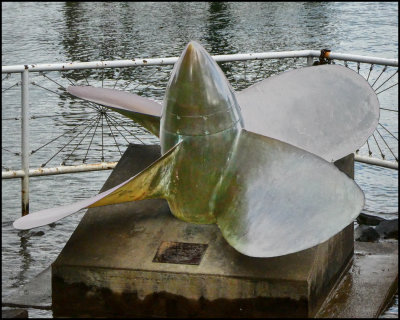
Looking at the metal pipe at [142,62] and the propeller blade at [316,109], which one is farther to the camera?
the metal pipe at [142,62]

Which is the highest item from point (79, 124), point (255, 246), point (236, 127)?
point (236, 127)

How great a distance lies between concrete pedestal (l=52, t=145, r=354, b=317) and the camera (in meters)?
5.43

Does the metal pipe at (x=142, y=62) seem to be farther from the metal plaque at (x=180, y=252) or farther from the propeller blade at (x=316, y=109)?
the metal plaque at (x=180, y=252)

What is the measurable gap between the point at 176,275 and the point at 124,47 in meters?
11.1

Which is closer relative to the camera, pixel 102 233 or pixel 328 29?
pixel 102 233

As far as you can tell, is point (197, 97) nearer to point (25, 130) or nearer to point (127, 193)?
point (127, 193)

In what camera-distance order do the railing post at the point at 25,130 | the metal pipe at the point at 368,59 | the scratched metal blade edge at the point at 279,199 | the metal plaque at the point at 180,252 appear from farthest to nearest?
the metal pipe at the point at 368,59
the railing post at the point at 25,130
the metal plaque at the point at 180,252
the scratched metal blade edge at the point at 279,199

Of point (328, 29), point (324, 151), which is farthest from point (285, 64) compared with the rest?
point (324, 151)

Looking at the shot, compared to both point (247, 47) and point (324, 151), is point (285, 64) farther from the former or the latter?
point (324, 151)

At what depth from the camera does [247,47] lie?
1608 cm

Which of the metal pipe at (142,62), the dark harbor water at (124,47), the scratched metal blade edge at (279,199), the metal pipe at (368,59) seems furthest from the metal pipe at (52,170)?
the scratched metal blade edge at (279,199)

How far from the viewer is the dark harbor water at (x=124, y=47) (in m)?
8.17

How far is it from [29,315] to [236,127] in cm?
168

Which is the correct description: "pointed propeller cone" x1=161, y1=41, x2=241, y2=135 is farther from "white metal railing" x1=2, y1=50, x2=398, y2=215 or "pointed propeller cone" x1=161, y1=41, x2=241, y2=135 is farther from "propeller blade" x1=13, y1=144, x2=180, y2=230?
"white metal railing" x1=2, y1=50, x2=398, y2=215
